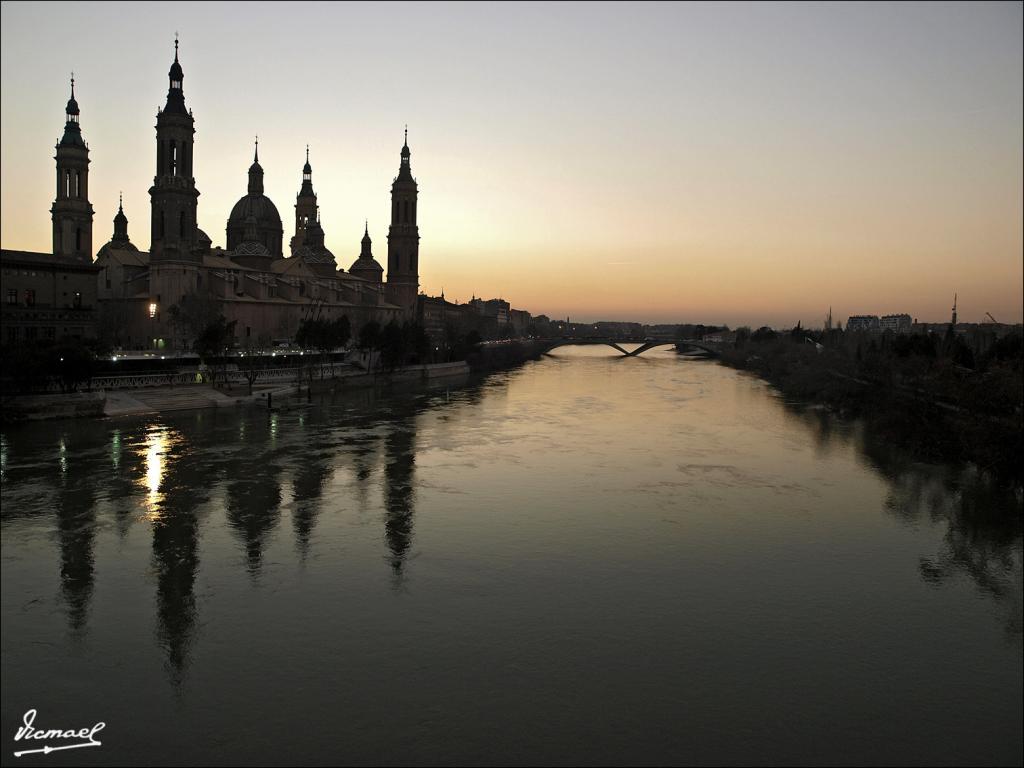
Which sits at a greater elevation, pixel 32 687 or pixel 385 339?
pixel 385 339

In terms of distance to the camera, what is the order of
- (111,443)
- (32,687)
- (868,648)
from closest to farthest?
(32,687)
(868,648)
(111,443)

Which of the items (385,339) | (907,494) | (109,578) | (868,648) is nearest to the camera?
(868,648)

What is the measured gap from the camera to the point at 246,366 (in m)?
44.2

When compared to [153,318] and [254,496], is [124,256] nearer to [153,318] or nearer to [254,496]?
[153,318]

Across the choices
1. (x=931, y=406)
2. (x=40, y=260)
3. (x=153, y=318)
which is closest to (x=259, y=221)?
(x=153, y=318)

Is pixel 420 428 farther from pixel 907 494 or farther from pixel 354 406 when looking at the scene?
pixel 907 494

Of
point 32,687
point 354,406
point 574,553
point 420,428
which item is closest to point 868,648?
point 574,553

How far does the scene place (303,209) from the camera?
84.6 m

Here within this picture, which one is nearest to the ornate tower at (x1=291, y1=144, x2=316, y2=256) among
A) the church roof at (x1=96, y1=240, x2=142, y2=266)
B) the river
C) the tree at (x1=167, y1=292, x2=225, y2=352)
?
the church roof at (x1=96, y1=240, x2=142, y2=266)

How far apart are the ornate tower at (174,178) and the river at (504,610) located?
98.3ft

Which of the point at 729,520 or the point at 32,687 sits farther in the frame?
the point at 729,520

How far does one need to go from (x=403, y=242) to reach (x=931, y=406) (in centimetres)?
6270

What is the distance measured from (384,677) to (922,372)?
99.3 ft

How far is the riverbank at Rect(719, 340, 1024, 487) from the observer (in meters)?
20.8
